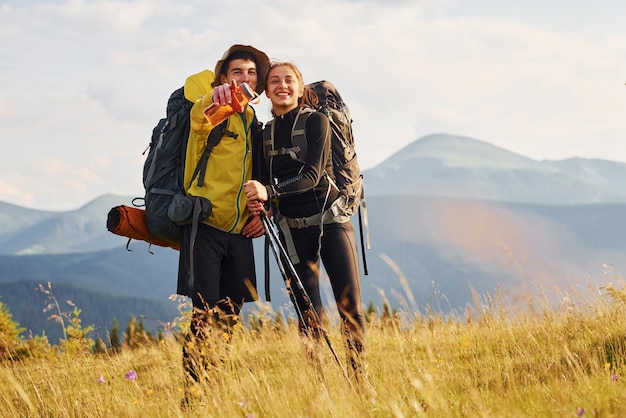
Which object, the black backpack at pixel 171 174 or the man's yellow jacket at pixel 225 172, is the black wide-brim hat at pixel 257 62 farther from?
the black backpack at pixel 171 174

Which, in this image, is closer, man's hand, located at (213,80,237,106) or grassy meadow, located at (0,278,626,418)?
grassy meadow, located at (0,278,626,418)

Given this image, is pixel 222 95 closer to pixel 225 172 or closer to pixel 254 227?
pixel 225 172

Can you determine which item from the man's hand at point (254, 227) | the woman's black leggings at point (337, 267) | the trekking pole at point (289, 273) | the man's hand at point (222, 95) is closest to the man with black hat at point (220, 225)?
the man's hand at point (254, 227)

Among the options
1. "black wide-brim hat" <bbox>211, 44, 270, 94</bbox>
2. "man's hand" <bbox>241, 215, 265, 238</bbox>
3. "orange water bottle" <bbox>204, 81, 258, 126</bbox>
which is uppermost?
"black wide-brim hat" <bbox>211, 44, 270, 94</bbox>

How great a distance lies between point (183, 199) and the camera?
5.10 meters

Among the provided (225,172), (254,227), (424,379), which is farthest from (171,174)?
(424,379)

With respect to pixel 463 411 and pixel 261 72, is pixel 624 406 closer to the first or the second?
pixel 463 411

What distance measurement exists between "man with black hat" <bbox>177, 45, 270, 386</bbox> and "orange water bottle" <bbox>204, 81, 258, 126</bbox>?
66 millimetres

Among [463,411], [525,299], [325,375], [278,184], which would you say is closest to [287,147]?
[278,184]

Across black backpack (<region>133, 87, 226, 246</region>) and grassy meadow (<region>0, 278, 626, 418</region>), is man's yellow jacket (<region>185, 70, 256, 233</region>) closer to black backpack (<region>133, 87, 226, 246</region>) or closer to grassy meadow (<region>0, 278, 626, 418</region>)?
black backpack (<region>133, 87, 226, 246</region>)

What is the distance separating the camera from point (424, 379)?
4.96m

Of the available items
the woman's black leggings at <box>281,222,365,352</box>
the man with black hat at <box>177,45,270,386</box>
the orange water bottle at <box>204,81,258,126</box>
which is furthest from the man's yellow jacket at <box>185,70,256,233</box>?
the woman's black leggings at <box>281,222,365,352</box>

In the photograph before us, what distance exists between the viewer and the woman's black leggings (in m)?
5.10

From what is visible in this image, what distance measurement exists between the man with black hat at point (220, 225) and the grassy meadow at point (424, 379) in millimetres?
204
